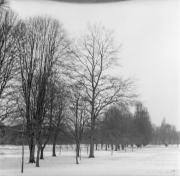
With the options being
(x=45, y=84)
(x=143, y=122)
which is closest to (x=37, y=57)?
(x=45, y=84)

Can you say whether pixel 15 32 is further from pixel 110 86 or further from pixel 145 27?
pixel 110 86

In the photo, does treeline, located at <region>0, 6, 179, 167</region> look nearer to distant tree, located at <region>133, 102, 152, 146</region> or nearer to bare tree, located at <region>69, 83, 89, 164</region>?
bare tree, located at <region>69, 83, 89, 164</region>

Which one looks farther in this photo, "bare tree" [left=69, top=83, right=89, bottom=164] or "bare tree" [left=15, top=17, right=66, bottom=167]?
"bare tree" [left=69, top=83, right=89, bottom=164]

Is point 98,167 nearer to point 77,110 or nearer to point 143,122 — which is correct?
point 77,110

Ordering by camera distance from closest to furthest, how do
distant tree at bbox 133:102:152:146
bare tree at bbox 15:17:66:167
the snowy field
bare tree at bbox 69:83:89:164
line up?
the snowy field < bare tree at bbox 15:17:66:167 < bare tree at bbox 69:83:89:164 < distant tree at bbox 133:102:152:146

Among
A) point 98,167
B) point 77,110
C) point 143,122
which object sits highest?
point 143,122

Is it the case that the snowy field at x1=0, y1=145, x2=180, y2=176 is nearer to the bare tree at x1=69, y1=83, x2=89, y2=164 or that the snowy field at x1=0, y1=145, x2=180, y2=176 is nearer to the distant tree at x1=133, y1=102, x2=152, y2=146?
the bare tree at x1=69, y1=83, x2=89, y2=164

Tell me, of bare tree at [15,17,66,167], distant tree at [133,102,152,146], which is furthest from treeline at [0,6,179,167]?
distant tree at [133,102,152,146]

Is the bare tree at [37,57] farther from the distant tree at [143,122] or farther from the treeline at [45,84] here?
the distant tree at [143,122]

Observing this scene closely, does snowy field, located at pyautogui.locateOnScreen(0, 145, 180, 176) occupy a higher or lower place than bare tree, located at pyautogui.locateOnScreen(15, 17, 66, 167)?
lower

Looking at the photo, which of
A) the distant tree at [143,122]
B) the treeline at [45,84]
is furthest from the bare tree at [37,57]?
the distant tree at [143,122]

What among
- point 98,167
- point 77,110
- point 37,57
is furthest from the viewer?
point 77,110

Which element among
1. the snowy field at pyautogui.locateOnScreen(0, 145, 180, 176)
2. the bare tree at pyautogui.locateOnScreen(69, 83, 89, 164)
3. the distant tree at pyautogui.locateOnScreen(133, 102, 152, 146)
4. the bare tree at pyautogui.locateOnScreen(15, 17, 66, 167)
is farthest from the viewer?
the distant tree at pyautogui.locateOnScreen(133, 102, 152, 146)

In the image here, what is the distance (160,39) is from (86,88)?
15.5m
